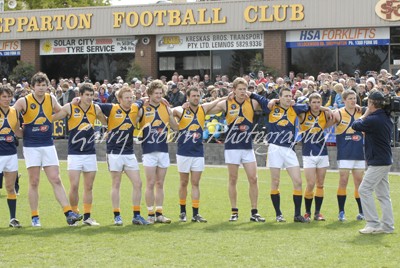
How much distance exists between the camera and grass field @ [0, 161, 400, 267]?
30.6ft

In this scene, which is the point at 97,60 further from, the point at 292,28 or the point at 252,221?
the point at 252,221

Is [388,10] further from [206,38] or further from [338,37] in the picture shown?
[206,38]

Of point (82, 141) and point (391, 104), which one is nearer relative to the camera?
point (391, 104)

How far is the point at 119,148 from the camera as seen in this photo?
1223cm

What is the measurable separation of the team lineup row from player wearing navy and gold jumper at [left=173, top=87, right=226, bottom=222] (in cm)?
2

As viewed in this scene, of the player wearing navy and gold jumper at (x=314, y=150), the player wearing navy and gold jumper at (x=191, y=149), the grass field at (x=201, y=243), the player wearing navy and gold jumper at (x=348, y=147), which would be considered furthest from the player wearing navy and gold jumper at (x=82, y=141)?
the player wearing navy and gold jumper at (x=348, y=147)

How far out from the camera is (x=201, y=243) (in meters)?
10.5

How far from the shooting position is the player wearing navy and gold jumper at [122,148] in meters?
12.2

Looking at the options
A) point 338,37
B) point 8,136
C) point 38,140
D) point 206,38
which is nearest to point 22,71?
point 206,38

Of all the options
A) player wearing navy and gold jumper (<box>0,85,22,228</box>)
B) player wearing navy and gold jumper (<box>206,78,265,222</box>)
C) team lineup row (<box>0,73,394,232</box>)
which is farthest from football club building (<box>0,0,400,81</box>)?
player wearing navy and gold jumper (<box>0,85,22,228</box>)

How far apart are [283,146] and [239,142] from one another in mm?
688

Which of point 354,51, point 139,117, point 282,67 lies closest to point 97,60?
point 282,67

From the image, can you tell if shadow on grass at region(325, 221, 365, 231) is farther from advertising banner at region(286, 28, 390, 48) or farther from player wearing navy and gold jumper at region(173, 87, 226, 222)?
advertising banner at region(286, 28, 390, 48)

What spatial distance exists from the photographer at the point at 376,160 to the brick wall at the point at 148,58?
73.6 feet
